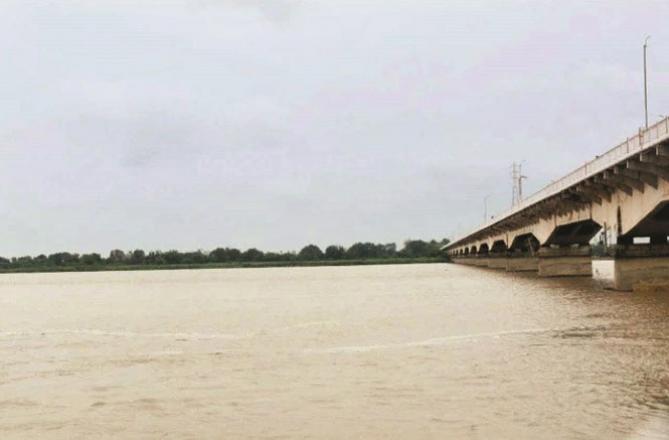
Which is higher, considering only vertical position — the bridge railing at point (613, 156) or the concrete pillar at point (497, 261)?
the bridge railing at point (613, 156)

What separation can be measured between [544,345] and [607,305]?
13096 millimetres

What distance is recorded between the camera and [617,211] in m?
41.0

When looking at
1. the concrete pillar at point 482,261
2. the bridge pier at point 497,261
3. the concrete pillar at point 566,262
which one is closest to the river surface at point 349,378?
the concrete pillar at point 566,262

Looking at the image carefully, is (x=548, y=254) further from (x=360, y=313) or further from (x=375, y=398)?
(x=375, y=398)

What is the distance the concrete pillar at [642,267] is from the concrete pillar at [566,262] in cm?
2634

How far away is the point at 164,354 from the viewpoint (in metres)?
19.0

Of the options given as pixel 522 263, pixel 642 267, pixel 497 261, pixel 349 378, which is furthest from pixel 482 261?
pixel 349 378

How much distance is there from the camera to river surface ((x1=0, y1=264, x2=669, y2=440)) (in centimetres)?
1036

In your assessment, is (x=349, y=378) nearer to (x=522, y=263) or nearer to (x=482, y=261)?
(x=522, y=263)

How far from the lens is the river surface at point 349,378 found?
10.4m

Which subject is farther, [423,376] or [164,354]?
[164,354]

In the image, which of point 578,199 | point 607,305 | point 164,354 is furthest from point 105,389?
point 578,199

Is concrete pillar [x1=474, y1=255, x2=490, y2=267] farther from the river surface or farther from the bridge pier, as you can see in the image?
the river surface

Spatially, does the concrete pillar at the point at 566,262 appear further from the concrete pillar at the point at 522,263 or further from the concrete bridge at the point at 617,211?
the concrete pillar at the point at 522,263
